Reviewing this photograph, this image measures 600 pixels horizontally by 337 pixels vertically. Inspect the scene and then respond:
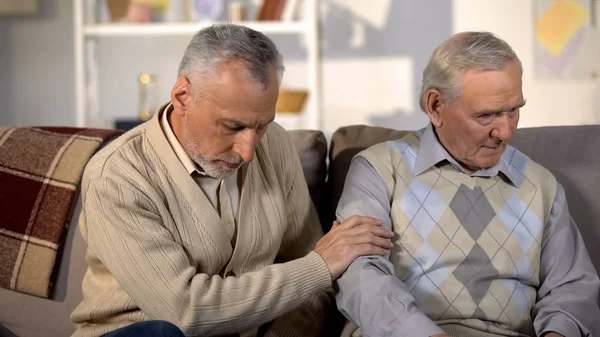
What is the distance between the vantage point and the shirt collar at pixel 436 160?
1.96m

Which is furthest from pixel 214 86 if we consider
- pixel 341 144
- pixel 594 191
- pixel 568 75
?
pixel 568 75

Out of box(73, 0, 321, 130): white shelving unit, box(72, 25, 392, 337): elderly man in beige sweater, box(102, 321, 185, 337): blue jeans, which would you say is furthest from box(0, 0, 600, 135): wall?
box(102, 321, 185, 337): blue jeans

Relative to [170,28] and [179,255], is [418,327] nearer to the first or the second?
[179,255]

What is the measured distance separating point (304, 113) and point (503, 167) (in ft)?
7.58

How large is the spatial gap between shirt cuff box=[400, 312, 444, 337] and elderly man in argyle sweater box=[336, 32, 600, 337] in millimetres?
155

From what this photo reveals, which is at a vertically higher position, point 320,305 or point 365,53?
point 365,53

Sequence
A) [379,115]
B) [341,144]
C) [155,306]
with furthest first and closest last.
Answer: [379,115] → [341,144] → [155,306]

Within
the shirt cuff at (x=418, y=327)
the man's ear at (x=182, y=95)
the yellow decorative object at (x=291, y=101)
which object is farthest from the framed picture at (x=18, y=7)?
the shirt cuff at (x=418, y=327)

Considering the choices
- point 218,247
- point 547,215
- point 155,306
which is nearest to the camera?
point 155,306

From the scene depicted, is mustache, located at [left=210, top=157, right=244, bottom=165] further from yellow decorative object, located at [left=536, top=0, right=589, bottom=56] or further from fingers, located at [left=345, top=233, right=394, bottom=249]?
yellow decorative object, located at [left=536, top=0, right=589, bottom=56]

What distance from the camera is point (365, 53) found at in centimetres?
418

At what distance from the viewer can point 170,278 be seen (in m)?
1.71

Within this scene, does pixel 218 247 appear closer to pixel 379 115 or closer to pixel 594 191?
pixel 594 191

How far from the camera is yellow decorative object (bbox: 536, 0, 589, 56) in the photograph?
392 cm
